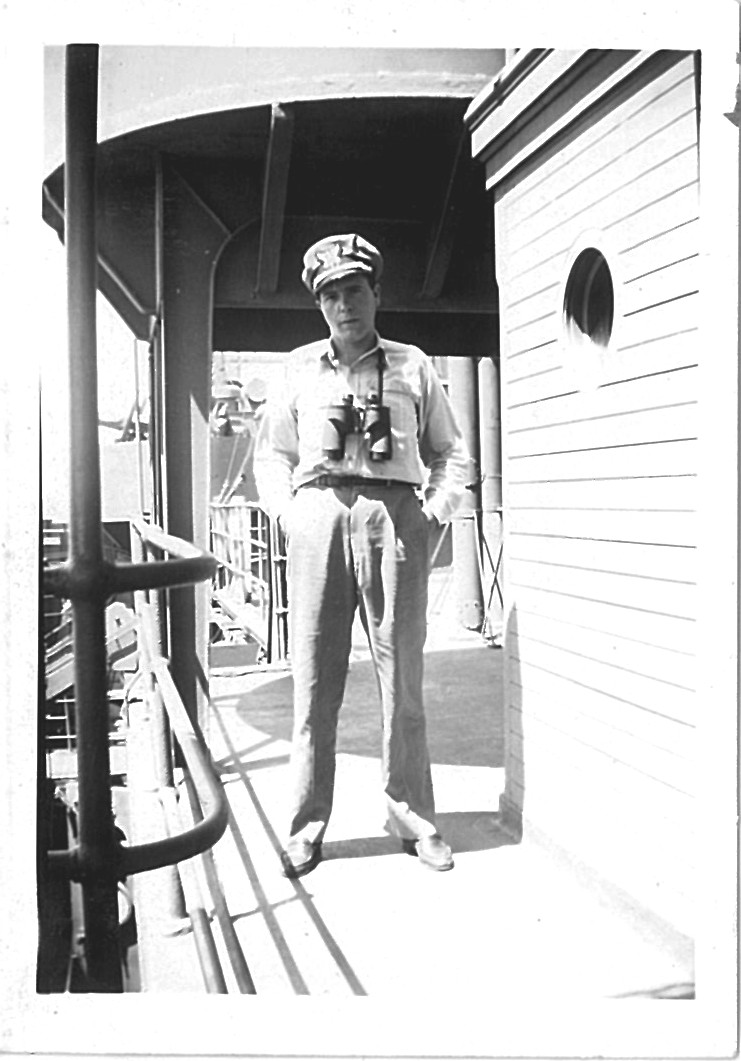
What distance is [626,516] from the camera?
2119 millimetres

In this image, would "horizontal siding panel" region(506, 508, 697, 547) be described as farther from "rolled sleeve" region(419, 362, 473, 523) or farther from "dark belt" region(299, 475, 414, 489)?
"dark belt" region(299, 475, 414, 489)

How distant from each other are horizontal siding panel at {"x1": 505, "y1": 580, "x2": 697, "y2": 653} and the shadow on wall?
0.7 inches

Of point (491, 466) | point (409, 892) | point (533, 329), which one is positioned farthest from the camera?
point (491, 466)

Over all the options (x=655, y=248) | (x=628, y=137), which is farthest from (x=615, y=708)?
(x=628, y=137)

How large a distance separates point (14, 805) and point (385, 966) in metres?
0.85

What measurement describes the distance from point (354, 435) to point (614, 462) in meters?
0.57

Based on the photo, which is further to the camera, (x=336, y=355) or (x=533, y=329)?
(x=533, y=329)

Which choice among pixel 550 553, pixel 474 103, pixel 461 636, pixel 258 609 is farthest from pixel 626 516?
pixel 474 103

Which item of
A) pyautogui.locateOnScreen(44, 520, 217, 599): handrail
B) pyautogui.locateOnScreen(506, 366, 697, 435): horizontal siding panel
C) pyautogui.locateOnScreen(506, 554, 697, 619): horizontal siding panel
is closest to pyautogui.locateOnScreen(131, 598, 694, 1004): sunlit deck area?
pyautogui.locateOnScreen(506, 554, 697, 619): horizontal siding panel

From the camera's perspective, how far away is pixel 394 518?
2.21 m

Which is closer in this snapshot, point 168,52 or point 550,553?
point 168,52

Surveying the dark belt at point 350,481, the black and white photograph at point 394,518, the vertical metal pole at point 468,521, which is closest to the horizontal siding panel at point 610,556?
the black and white photograph at point 394,518

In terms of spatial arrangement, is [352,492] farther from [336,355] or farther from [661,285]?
[661,285]

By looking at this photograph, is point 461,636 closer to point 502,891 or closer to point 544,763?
point 544,763
